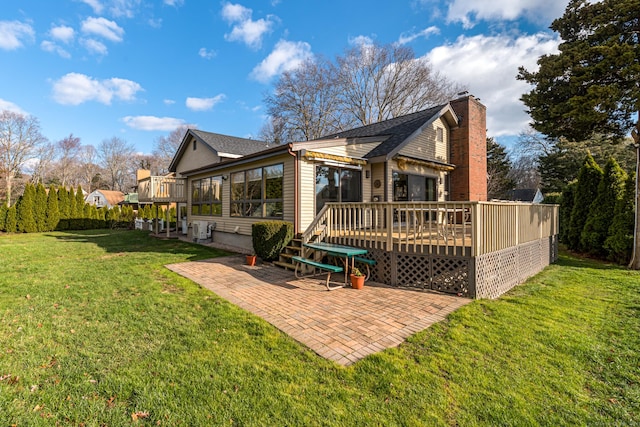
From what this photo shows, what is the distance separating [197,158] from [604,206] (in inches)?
728

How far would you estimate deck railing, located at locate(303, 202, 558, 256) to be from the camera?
220 inches

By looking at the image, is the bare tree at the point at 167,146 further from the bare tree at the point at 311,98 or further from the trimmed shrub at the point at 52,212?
the trimmed shrub at the point at 52,212

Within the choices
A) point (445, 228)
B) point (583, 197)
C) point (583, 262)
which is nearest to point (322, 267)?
point (445, 228)

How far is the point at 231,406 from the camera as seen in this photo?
245cm

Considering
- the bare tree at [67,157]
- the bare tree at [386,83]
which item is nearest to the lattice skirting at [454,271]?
the bare tree at [386,83]

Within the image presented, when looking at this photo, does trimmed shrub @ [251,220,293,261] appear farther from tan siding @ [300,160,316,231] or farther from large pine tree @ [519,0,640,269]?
large pine tree @ [519,0,640,269]

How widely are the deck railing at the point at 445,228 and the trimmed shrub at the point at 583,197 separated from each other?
3.63 metres

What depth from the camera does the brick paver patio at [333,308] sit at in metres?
3.66

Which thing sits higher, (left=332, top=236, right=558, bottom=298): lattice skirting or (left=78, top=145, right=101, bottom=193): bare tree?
(left=78, top=145, right=101, bottom=193): bare tree

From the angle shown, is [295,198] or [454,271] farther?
[295,198]

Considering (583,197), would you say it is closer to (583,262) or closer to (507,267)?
(583,262)

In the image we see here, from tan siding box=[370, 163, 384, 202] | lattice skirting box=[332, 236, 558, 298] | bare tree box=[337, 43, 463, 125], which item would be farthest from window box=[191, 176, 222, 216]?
bare tree box=[337, 43, 463, 125]

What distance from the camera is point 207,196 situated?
14023 millimetres

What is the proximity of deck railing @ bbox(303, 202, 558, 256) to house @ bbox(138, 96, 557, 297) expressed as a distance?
26 millimetres
